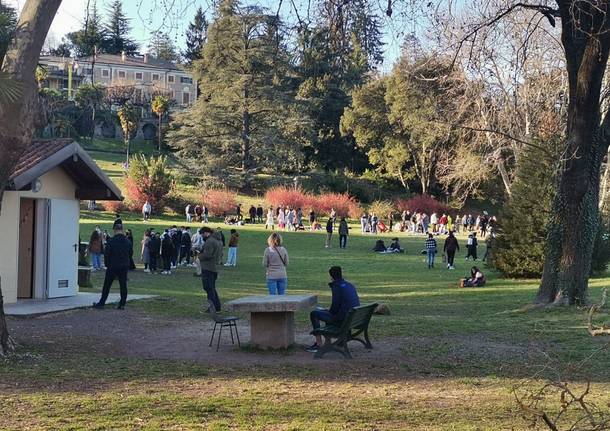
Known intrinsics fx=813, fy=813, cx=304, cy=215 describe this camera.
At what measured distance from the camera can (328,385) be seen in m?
9.14

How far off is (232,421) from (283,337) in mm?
4594

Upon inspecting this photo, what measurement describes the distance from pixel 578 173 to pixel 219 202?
4685 cm

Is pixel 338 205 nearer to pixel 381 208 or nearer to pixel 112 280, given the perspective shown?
pixel 381 208

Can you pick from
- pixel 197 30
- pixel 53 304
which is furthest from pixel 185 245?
pixel 53 304

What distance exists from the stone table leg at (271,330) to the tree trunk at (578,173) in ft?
24.2

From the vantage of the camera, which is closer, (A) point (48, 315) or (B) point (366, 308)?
(B) point (366, 308)

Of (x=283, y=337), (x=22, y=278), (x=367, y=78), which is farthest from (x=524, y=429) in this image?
(x=367, y=78)

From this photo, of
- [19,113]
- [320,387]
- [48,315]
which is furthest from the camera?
[48,315]

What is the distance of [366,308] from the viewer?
11.2 m

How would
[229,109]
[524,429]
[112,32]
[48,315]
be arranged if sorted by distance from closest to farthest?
[524,429] < [48,315] < [229,109] < [112,32]

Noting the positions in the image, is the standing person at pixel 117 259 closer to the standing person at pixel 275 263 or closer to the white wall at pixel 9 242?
the white wall at pixel 9 242

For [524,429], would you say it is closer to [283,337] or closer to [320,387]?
[320,387]

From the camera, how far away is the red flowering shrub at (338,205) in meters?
63.4

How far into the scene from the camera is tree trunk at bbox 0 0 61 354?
10203 millimetres
